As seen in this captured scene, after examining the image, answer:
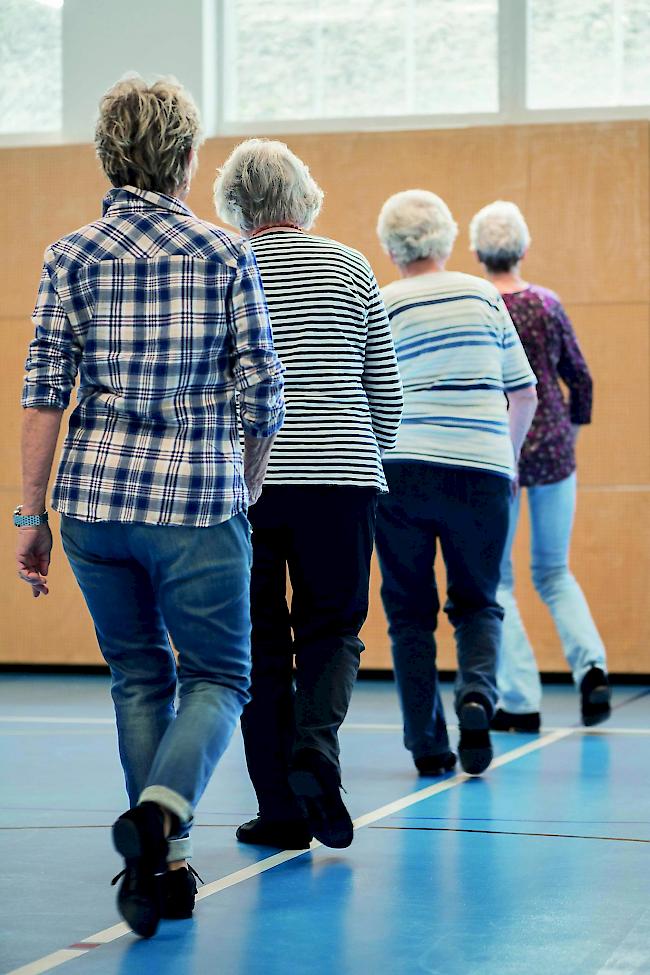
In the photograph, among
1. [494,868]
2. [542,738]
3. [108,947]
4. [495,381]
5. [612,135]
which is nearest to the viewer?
[108,947]

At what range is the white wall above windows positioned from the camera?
6.49m

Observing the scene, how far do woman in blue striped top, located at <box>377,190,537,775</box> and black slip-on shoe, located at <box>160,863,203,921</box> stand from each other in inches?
55.2

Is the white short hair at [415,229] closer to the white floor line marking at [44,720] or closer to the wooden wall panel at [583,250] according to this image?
the white floor line marking at [44,720]

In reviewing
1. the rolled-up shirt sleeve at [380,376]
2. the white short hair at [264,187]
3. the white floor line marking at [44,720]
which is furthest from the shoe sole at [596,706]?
the white short hair at [264,187]

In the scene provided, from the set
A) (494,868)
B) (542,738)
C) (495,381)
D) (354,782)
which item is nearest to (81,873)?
(494,868)

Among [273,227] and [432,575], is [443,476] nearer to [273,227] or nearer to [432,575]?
[432,575]

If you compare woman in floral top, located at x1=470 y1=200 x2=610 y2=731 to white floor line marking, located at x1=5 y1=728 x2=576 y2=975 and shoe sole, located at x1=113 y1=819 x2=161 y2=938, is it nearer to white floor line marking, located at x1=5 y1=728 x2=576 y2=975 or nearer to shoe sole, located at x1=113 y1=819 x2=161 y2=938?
white floor line marking, located at x1=5 y1=728 x2=576 y2=975

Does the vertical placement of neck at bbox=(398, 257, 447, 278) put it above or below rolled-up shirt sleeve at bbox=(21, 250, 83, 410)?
above

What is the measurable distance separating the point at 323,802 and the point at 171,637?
56cm

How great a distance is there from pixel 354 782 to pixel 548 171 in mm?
3192

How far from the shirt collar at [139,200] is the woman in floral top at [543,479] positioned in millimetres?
2340

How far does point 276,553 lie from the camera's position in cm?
300

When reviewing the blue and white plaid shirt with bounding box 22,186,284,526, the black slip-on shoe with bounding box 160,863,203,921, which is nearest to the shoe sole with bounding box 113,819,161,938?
the black slip-on shoe with bounding box 160,863,203,921

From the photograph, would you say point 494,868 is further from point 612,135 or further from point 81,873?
point 612,135
